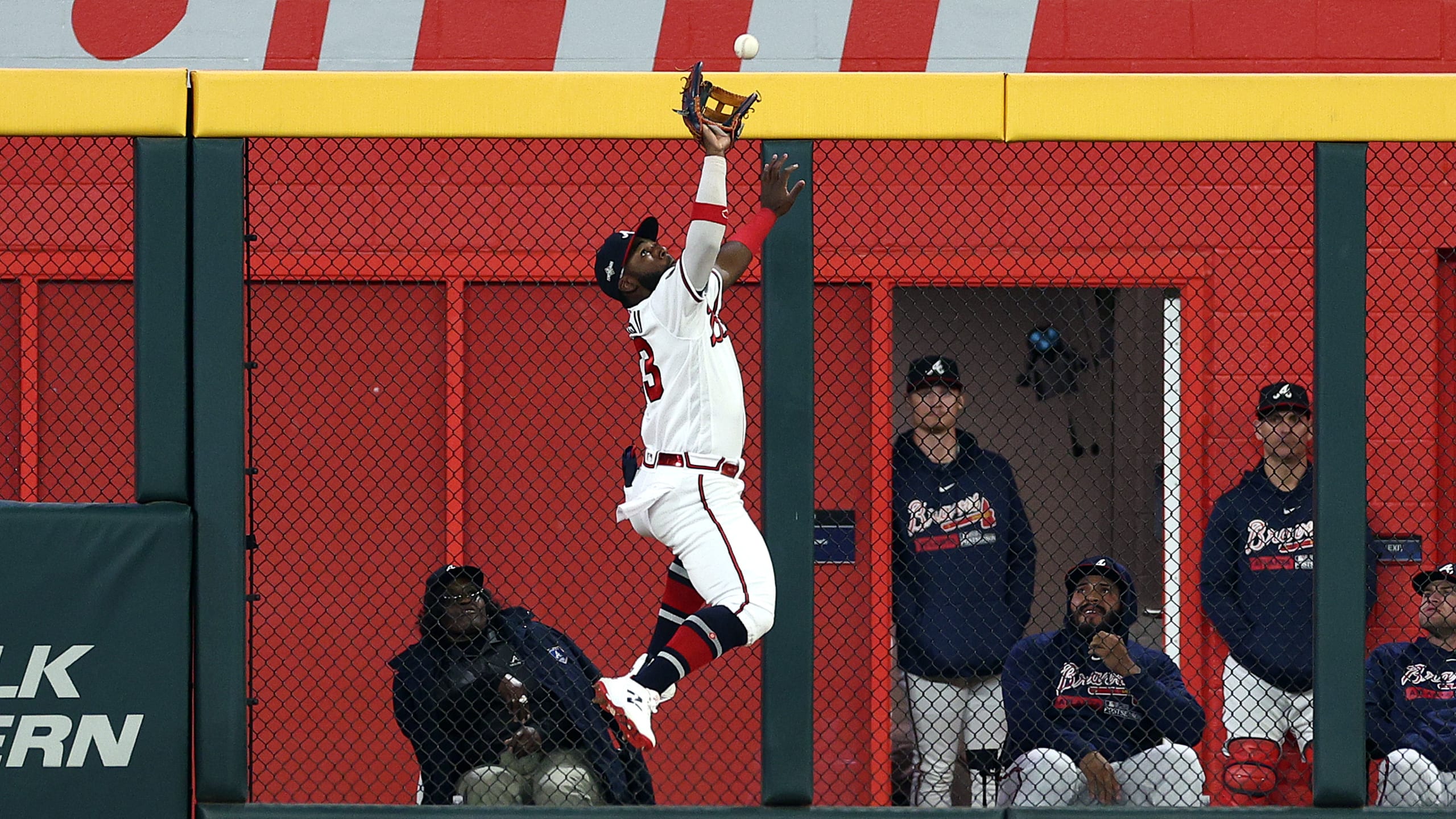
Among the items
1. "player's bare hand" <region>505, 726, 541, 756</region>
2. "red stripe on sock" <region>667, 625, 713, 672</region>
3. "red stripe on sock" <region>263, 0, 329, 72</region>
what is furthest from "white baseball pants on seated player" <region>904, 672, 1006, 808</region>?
"red stripe on sock" <region>263, 0, 329, 72</region>

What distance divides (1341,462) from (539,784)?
200 cm

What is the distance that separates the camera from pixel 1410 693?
4.60 m

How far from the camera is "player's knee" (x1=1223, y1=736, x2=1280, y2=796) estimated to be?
170 inches

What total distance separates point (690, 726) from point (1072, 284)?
2024 millimetres

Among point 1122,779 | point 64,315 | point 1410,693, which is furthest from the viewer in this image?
point 64,315

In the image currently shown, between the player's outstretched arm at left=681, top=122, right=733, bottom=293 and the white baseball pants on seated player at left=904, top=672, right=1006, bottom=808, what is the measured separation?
197 cm

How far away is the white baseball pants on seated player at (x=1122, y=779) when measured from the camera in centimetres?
401

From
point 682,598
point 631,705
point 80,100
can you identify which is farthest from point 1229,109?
point 80,100

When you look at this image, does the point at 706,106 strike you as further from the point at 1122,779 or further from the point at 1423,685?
the point at 1423,685

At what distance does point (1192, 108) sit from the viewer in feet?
11.5

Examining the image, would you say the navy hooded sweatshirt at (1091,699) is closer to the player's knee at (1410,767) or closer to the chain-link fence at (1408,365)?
the player's knee at (1410,767)

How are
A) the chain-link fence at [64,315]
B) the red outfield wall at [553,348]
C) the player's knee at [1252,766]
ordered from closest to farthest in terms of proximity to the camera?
the player's knee at [1252,766]
the chain-link fence at [64,315]
the red outfield wall at [553,348]

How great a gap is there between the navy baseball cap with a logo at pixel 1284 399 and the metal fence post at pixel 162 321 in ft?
10.5

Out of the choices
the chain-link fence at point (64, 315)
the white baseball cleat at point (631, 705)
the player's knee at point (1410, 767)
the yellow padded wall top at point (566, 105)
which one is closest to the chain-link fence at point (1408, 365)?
the player's knee at point (1410, 767)
